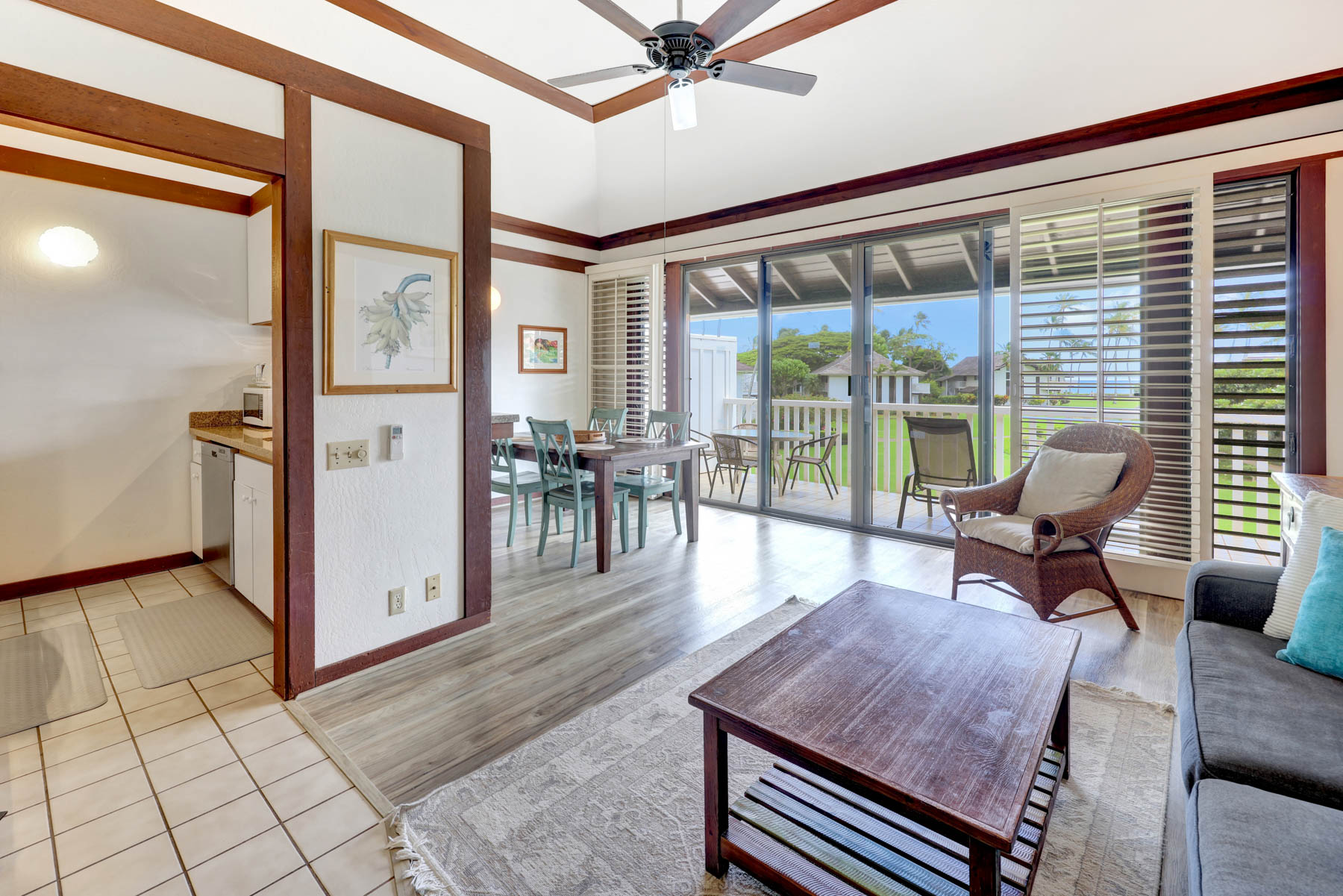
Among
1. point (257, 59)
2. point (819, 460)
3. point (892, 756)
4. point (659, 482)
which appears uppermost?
point (257, 59)

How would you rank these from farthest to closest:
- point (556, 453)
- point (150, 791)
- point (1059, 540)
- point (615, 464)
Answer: point (556, 453) → point (615, 464) → point (1059, 540) → point (150, 791)

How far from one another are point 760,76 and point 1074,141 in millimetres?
2226

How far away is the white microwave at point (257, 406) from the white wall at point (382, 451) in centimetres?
165

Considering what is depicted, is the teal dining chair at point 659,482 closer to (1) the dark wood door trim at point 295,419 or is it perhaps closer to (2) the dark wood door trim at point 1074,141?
(2) the dark wood door trim at point 1074,141

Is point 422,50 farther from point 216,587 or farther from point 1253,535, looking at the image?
point 1253,535

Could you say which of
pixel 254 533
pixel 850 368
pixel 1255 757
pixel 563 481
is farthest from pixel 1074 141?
pixel 254 533

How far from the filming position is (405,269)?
2717mm

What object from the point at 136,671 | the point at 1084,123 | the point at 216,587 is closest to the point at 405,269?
the point at 136,671

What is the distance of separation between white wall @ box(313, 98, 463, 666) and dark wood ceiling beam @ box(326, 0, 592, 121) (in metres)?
1.47

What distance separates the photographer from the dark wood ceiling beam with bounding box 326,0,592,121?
3.54m

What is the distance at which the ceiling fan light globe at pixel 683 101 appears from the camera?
118 inches

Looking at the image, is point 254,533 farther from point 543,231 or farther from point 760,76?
point 543,231

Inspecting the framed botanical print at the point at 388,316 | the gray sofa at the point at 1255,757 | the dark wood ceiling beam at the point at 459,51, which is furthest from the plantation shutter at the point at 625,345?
the gray sofa at the point at 1255,757

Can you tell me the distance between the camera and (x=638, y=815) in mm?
1771
